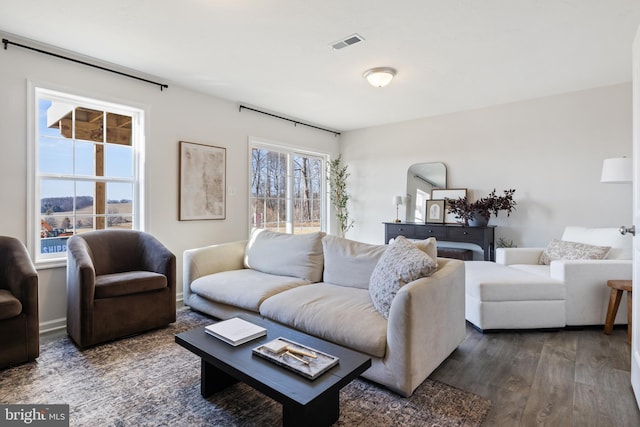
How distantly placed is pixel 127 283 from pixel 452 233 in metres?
3.73

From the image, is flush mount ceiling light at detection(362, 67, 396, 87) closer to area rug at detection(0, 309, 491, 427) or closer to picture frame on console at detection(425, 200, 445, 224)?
picture frame on console at detection(425, 200, 445, 224)

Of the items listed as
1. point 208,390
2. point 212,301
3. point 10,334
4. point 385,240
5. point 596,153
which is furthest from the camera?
point 385,240

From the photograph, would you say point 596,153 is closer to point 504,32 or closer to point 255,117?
point 504,32

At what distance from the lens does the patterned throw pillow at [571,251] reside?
124 inches

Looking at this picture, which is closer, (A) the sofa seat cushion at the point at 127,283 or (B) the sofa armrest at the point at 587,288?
(A) the sofa seat cushion at the point at 127,283

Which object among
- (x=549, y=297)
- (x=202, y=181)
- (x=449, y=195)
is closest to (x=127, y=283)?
(x=202, y=181)

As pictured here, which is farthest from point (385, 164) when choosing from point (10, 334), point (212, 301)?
point (10, 334)

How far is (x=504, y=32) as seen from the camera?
2564mm

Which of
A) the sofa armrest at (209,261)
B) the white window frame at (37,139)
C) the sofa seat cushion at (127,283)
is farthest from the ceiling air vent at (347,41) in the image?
the sofa seat cushion at (127,283)

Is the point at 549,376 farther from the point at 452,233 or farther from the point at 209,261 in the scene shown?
the point at 209,261

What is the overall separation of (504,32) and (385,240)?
10.5 ft

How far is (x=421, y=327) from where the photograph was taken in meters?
1.91

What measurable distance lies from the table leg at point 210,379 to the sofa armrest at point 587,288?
288 centimetres

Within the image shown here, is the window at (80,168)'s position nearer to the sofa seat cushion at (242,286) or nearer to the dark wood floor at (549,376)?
the sofa seat cushion at (242,286)
